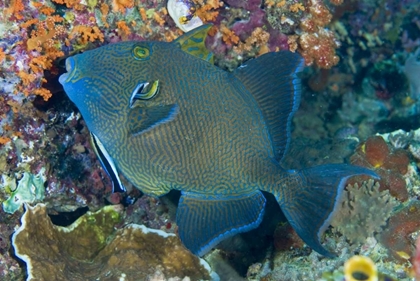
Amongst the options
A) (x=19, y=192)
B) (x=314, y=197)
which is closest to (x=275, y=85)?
(x=314, y=197)

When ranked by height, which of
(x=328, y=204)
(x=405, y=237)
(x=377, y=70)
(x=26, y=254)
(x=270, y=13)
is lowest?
(x=377, y=70)

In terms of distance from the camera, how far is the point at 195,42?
9.89ft

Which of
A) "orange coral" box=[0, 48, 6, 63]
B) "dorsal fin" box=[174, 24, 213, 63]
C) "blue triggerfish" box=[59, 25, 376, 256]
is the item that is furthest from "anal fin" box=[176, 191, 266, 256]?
"orange coral" box=[0, 48, 6, 63]

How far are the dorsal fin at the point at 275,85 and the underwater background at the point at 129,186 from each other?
1081 mm

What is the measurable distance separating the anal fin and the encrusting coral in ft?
2.48

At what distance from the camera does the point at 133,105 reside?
2775mm

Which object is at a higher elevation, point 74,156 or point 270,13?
point 270,13

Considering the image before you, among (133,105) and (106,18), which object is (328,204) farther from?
(106,18)

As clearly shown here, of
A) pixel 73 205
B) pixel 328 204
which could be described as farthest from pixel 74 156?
pixel 328 204

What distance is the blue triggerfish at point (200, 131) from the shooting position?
277 cm

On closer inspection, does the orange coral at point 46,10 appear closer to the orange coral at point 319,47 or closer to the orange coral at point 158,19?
the orange coral at point 158,19

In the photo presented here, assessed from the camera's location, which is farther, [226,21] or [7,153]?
[226,21]

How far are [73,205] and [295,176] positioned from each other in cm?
238

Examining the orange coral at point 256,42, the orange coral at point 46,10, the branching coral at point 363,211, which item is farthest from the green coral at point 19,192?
the branching coral at point 363,211
